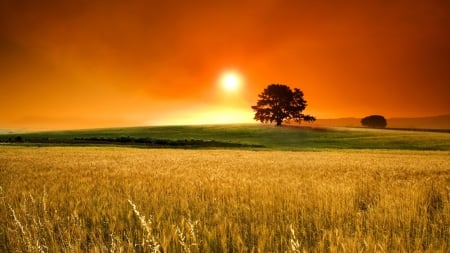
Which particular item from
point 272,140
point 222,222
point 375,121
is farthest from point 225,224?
point 375,121

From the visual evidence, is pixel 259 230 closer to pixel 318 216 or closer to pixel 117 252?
pixel 318 216

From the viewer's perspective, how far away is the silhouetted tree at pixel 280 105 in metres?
93.2

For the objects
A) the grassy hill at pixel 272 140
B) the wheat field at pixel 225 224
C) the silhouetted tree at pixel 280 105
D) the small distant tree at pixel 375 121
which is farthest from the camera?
the small distant tree at pixel 375 121

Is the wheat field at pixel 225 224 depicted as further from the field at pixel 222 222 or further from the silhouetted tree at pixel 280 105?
the silhouetted tree at pixel 280 105

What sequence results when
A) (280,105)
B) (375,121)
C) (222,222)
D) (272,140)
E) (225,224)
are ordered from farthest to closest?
(375,121)
(280,105)
(272,140)
(222,222)
(225,224)

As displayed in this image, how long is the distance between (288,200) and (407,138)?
221 feet

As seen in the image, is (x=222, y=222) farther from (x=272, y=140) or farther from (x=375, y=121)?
(x=375, y=121)

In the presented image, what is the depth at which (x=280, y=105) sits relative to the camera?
9362cm

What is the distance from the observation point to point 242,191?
8.93 m

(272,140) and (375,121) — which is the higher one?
(375,121)

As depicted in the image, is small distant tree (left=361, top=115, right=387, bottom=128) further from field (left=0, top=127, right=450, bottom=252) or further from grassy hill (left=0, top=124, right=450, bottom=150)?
field (left=0, top=127, right=450, bottom=252)

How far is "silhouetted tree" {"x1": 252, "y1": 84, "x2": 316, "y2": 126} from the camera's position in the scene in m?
93.2

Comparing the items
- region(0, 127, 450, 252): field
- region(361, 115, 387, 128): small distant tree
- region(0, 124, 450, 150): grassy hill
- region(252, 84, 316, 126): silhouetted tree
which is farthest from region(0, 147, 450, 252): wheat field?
region(361, 115, 387, 128): small distant tree

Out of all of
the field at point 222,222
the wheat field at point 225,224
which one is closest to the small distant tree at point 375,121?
the field at point 222,222
